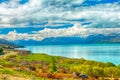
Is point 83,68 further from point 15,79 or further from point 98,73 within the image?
point 15,79

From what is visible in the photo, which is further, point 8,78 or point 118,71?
point 118,71

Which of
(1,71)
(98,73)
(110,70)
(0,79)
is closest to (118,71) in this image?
(110,70)

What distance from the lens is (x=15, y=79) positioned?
129 feet

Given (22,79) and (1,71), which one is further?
(1,71)

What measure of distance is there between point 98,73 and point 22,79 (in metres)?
82.6

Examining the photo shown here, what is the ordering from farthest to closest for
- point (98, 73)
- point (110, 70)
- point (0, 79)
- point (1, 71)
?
point (110, 70) < point (98, 73) < point (1, 71) < point (0, 79)

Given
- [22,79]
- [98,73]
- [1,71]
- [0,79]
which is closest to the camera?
[0,79]

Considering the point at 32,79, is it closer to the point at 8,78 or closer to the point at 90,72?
the point at 8,78

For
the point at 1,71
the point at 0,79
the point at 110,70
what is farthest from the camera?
the point at 110,70

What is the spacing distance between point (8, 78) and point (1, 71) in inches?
304

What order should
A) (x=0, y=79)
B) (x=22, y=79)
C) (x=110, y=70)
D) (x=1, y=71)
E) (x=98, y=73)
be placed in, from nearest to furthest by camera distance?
1. (x=0, y=79)
2. (x=22, y=79)
3. (x=1, y=71)
4. (x=98, y=73)
5. (x=110, y=70)

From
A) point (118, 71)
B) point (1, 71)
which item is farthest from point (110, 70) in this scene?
point (1, 71)

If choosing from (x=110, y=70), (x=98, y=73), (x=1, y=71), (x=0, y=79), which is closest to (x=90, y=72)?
(x=98, y=73)

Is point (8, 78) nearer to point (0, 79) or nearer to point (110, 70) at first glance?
point (0, 79)
